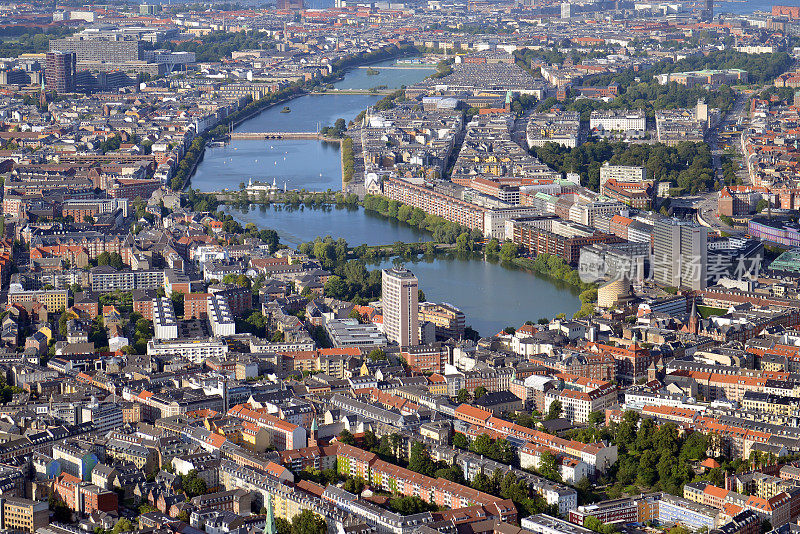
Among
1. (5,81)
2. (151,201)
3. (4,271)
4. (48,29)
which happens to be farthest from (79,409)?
(48,29)

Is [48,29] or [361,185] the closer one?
[361,185]

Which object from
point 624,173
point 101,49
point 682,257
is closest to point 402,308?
point 682,257

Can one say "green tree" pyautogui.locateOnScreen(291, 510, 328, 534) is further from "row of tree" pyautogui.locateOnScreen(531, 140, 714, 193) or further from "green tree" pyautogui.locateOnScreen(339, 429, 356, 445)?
"row of tree" pyautogui.locateOnScreen(531, 140, 714, 193)

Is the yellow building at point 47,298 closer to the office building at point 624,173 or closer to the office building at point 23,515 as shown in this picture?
the office building at point 23,515

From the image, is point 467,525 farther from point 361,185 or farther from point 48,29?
point 48,29

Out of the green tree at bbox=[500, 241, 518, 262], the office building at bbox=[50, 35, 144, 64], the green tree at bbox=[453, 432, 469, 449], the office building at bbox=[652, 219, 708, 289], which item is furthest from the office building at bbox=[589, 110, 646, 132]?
the green tree at bbox=[453, 432, 469, 449]

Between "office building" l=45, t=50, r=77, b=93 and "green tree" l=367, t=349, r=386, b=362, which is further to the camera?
"office building" l=45, t=50, r=77, b=93

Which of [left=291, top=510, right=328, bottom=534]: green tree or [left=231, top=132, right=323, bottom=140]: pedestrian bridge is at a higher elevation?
[left=291, top=510, right=328, bottom=534]: green tree

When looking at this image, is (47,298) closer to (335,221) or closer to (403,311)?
(403,311)
